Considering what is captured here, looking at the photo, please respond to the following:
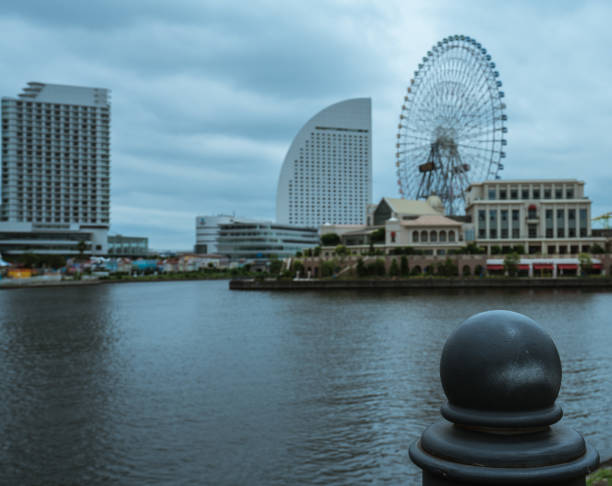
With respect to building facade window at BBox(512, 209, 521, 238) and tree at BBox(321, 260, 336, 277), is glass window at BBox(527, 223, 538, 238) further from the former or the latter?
tree at BBox(321, 260, 336, 277)

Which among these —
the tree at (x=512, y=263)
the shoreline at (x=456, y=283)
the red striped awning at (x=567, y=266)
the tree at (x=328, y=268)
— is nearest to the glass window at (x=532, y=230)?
the red striped awning at (x=567, y=266)

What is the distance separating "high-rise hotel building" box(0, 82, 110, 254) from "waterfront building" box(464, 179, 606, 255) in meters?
107

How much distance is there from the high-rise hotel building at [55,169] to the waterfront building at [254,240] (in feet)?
137

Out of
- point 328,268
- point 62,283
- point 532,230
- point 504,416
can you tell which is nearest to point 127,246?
point 62,283

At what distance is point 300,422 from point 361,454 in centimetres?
290

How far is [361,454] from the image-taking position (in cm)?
1388

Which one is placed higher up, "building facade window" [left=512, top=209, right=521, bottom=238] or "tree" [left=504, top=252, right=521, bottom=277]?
"building facade window" [left=512, top=209, right=521, bottom=238]

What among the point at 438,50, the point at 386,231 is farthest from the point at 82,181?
the point at 438,50

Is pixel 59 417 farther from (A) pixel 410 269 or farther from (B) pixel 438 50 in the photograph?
(B) pixel 438 50

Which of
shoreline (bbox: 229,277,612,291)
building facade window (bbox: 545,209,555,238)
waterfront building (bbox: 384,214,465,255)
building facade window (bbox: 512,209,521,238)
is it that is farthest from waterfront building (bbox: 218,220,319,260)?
building facade window (bbox: 545,209,555,238)

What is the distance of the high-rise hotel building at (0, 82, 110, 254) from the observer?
15050cm

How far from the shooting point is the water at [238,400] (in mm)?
13461

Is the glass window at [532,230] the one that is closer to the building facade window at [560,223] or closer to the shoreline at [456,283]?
the building facade window at [560,223]

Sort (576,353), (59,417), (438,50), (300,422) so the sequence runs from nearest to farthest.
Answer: (300,422) < (59,417) < (576,353) < (438,50)
